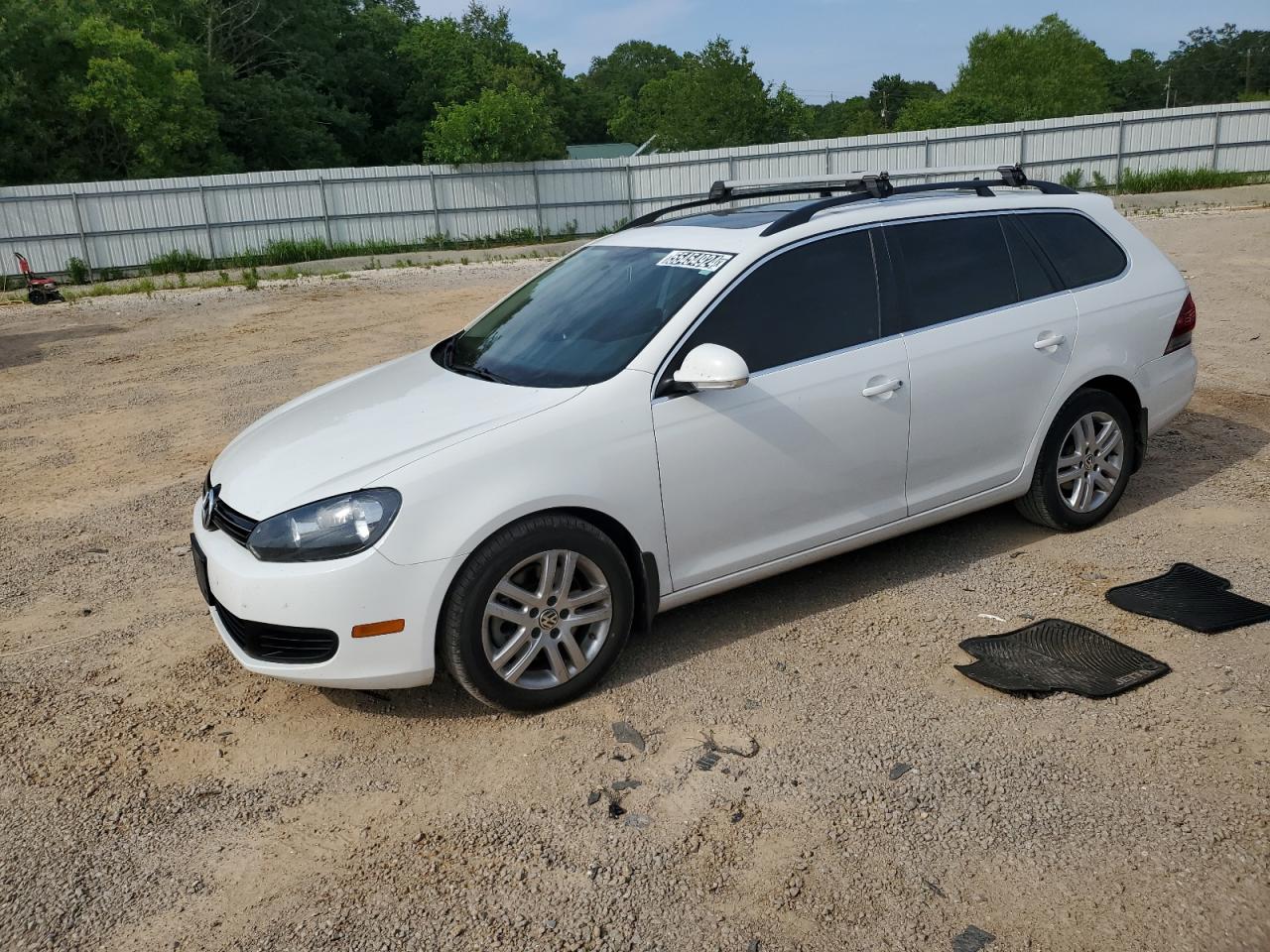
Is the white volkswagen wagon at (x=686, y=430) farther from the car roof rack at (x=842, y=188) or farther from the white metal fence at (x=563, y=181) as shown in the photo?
the white metal fence at (x=563, y=181)

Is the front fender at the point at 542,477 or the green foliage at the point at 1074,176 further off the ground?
the green foliage at the point at 1074,176

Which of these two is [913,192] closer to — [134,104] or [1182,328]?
[1182,328]

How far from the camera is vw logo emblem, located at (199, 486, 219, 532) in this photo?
4016 millimetres

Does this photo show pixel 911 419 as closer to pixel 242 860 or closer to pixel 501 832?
pixel 501 832

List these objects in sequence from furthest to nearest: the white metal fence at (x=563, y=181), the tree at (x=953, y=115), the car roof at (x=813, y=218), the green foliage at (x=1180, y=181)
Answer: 1. the tree at (x=953, y=115)
2. the green foliage at (x=1180, y=181)
3. the white metal fence at (x=563, y=181)
4. the car roof at (x=813, y=218)

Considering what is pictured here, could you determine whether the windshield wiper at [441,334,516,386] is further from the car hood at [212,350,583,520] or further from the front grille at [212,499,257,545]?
the front grille at [212,499,257,545]

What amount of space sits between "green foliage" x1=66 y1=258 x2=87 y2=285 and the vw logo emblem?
2400 centimetres

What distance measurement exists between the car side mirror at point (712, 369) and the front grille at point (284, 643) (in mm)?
1562

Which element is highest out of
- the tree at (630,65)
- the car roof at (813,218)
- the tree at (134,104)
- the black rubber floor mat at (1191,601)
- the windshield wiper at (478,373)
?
the tree at (630,65)

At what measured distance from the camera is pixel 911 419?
14.7 feet

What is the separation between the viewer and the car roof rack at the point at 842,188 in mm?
4591

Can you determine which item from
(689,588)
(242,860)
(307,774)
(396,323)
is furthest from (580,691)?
(396,323)

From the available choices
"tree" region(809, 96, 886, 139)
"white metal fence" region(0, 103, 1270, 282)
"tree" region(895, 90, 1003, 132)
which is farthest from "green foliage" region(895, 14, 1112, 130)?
"white metal fence" region(0, 103, 1270, 282)

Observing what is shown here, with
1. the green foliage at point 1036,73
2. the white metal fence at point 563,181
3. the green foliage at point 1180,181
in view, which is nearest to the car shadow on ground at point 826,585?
the white metal fence at point 563,181
